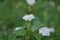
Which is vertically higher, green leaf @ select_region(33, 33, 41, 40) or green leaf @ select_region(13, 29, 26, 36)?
green leaf @ select_region(13, 29, 26, 36)

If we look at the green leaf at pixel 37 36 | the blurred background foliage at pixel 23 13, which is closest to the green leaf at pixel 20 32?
the green leaf at pixel 37 36

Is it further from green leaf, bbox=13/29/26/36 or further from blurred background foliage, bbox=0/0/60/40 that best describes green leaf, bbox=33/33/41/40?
blurred background foliage, bbox=0/0/60/40

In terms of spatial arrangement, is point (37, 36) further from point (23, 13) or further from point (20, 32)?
point (23, 13)

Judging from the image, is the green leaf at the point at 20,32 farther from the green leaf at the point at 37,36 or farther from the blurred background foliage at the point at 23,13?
the blurred background foliage at the point at 23,13

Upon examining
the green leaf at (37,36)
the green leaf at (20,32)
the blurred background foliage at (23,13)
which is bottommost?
the green leaf at (37,36)

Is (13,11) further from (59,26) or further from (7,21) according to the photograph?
(59,26)

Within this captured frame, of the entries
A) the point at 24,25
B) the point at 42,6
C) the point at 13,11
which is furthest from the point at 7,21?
the point at 24,25

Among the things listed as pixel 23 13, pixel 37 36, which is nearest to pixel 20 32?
pixel 37 36

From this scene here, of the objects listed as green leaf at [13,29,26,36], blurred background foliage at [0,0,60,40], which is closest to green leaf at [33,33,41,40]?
green leaf at [13,29,26,36]
